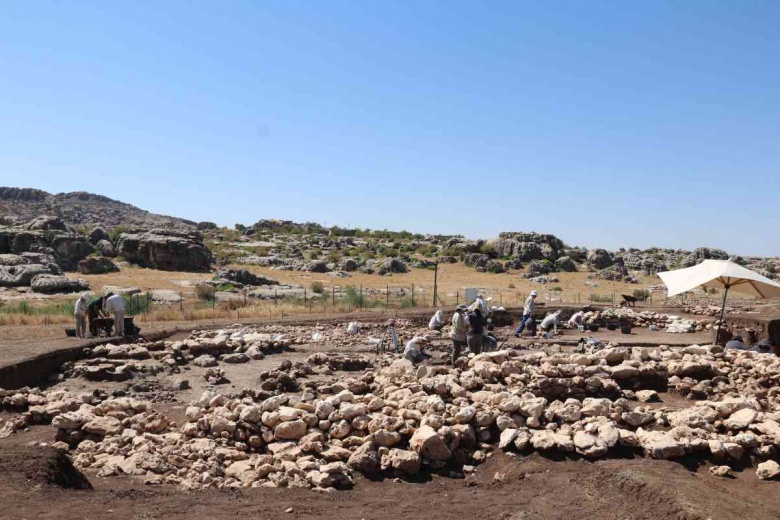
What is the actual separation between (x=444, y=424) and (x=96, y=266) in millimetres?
43012

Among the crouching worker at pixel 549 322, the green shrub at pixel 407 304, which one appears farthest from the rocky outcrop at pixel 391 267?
the crouching worker at pixel 549 322


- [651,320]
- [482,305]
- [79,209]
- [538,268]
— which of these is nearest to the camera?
[482,305]

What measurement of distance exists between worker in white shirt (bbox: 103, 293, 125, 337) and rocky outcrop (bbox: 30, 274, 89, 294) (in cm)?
1770

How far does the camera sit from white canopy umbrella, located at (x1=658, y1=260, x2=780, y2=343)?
1298 cm

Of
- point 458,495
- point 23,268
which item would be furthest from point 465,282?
point 458,495

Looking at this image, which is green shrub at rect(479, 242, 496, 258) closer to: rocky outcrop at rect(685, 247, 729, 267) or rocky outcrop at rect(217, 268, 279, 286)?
rocky outcrop at rect(685, 247, 729, 267)

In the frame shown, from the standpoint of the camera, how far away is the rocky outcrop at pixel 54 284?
1332 inches

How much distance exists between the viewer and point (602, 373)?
10.3 m

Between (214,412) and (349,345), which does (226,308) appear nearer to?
(349,345)

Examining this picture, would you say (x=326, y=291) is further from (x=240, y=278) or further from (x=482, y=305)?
(x=482, y=305)

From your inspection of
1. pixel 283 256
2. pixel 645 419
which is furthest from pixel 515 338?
pixel 283 256

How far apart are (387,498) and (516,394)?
3089 mm

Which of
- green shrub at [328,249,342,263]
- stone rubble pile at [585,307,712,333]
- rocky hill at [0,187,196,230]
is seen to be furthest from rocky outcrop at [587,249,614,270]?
rocky hill at [0,187,196,230]

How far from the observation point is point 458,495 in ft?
24.3
